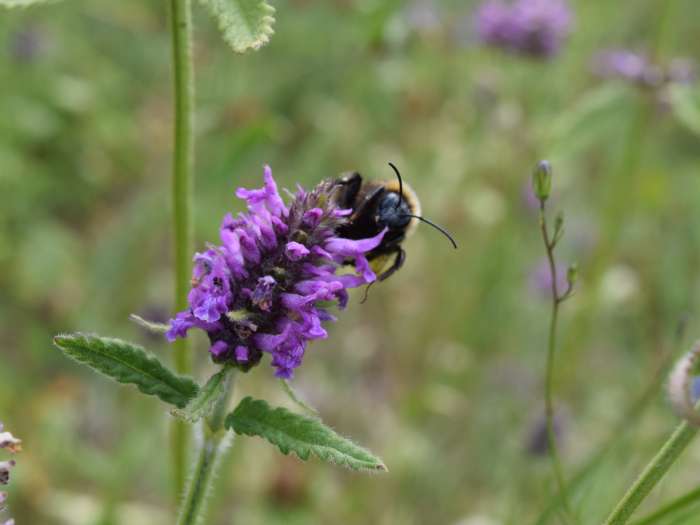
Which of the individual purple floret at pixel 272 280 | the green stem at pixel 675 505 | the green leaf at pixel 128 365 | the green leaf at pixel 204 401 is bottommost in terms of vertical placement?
the green stem at pixel 675 505

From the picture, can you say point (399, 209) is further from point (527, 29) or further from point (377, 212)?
point (527, 29)

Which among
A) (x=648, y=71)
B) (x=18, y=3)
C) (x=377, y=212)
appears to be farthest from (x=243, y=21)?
(x=648, y=71)

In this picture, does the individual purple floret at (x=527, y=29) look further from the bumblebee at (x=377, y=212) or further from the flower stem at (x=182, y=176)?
the flower stem at (x=182, y=176)

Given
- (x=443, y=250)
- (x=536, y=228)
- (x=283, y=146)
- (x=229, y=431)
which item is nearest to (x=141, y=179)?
(x=283, y=146)

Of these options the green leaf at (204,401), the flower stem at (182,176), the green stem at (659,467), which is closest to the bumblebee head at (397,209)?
the flower stem at (182,176)

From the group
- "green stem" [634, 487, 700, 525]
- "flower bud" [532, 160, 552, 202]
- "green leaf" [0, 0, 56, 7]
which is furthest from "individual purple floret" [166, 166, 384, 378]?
"green stem" [634, 487, 700, 525]

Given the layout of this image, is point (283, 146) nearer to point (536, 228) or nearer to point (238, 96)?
point (238, 96)
